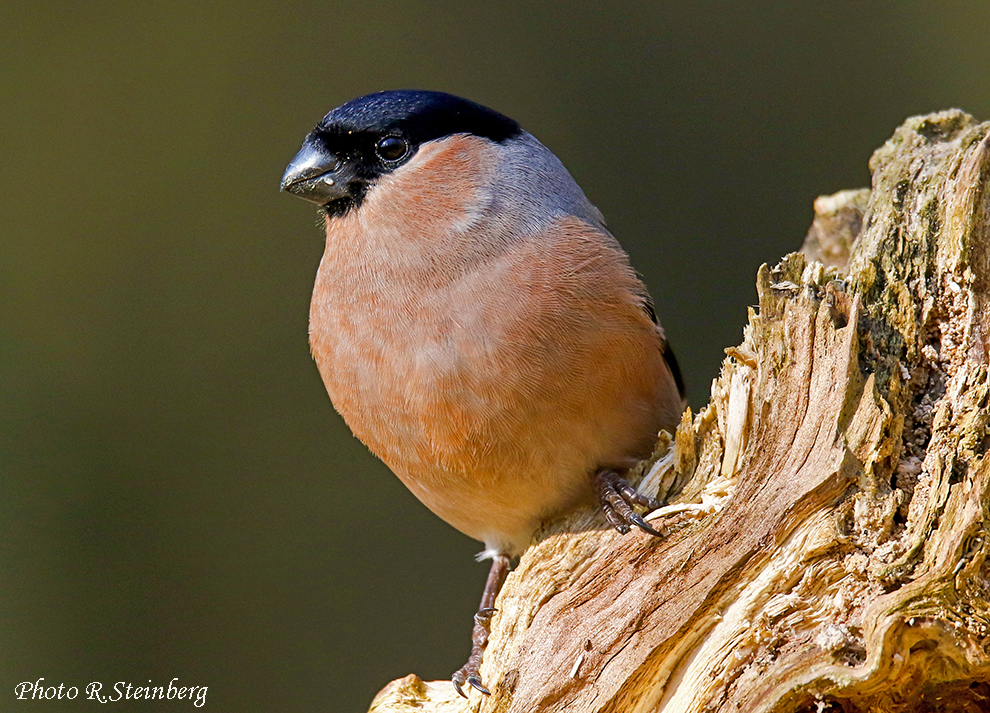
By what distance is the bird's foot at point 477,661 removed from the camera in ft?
8.70

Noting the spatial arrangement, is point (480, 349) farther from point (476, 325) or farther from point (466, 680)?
point (466, 680)

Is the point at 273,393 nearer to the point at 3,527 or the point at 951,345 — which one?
the point at 3,527

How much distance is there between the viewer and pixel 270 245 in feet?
18.9

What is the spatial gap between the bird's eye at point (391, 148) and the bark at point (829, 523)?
1.15 meters

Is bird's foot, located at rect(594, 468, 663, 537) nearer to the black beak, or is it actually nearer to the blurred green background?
the black beak

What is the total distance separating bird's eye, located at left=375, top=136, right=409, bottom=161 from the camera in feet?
9.44

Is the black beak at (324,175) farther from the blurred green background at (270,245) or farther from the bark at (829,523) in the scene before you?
the blurred green background at (270,245)

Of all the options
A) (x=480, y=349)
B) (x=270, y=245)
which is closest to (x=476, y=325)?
(x=480, y=349)

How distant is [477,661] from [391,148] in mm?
1524

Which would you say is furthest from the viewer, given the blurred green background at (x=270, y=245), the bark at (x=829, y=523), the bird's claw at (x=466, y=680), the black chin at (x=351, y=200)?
the blurred green background at (x=270, y=245)

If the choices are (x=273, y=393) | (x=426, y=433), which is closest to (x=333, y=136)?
(x=426, y=433)

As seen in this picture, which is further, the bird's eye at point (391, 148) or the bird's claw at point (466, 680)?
the bird's eye at point (391, 148)

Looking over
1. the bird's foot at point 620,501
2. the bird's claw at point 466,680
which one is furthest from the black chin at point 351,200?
the bird's claw at point 466,680

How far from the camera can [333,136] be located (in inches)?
113
